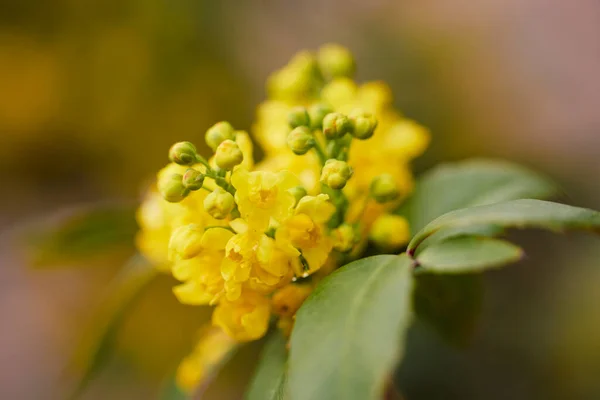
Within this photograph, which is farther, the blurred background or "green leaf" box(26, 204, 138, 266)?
the blurred background

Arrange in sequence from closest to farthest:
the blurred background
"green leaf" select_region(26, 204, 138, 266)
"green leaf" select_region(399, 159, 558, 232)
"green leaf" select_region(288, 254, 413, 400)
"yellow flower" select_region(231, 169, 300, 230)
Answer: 1. "green leaf" select_region(288, 254, 413, 400)
2. "yellow flower" select_region(231, 169, 300, 230)
3. "green leaf" select_region(399, 159, 558, 232)
4. "green leaf" select_region(26, 204, 138, 266)
5. the blurred background

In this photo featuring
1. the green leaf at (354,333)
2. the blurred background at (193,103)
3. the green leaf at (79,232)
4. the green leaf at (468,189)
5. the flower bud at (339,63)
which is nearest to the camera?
the green leaf at (354,333)

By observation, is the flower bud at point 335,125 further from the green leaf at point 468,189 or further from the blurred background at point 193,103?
the blurred background at point 193,103

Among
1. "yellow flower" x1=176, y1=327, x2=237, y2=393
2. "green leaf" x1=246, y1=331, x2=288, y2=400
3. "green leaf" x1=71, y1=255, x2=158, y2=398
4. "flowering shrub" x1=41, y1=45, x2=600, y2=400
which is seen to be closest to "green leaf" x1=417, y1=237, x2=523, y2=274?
"flowering shrub" x1=41, y1=45, x2=600, y2=400

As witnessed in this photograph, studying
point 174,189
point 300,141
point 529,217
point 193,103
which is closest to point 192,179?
point 174,189

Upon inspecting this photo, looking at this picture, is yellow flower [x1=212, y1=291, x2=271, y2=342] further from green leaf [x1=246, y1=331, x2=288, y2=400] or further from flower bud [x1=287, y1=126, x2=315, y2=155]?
flower bud [x1=287, y1=126, x2=315, y2=155]

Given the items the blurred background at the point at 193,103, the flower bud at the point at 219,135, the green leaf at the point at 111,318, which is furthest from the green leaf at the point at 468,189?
the blurred background at the point at 193,103

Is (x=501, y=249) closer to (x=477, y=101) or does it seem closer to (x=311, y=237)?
(x=311, y=237)
